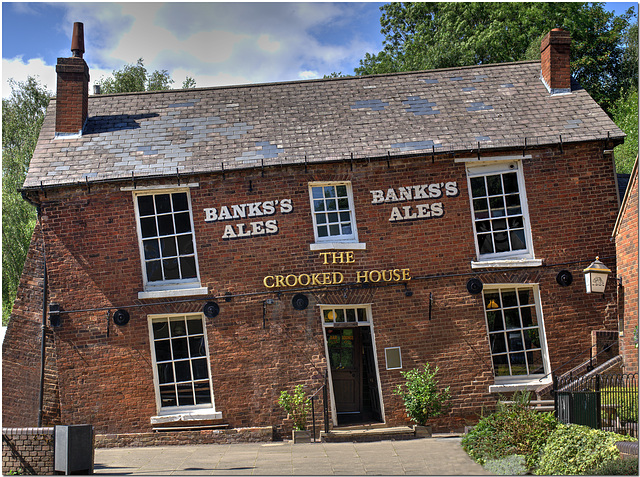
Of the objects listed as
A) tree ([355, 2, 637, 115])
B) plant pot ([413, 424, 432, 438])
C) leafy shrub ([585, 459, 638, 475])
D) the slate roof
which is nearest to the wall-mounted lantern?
the slate roof

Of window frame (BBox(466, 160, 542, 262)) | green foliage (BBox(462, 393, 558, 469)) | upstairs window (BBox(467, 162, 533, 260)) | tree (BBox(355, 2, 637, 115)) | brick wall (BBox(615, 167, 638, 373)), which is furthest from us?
tree (BBox(355, 2, 637, 115))

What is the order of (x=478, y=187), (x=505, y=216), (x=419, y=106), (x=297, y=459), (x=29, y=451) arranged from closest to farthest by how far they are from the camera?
1. (x=29, y=451)
2. (x=297, y=459)
3. (x=505, y=216)
4. (x=478, y=187)
5. (x=419, y=106)

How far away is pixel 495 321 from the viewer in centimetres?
1341

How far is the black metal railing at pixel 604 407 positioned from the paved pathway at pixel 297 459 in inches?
75.3

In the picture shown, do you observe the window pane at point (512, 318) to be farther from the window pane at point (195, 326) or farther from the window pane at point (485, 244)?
the window pane at point (195, 326)

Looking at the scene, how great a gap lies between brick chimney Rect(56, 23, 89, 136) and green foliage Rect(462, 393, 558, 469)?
1057 cm

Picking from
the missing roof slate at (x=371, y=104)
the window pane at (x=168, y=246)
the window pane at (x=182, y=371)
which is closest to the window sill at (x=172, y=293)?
the window pane at (x=168, y=246)

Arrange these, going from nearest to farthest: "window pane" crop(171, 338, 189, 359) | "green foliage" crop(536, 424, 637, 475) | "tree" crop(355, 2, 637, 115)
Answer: "green foliage" crop(536, 424, 637, 475) → "window pane" crop(171, 338, 189, 359) → "tree" crop(355, 2, 637, 115)

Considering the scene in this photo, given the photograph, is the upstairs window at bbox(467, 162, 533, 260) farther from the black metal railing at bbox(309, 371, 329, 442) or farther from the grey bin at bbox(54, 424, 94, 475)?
the grey bin at bbox(54, 424, 94, 475)

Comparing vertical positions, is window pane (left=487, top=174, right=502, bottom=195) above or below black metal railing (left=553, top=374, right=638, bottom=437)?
above

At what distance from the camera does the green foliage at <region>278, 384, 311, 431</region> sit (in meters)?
12.7

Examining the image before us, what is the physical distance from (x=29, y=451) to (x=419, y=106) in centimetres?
1064

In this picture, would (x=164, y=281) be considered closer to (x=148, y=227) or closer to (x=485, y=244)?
(x=148, y=227)

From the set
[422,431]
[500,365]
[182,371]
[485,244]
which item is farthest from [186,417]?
[485,244]
